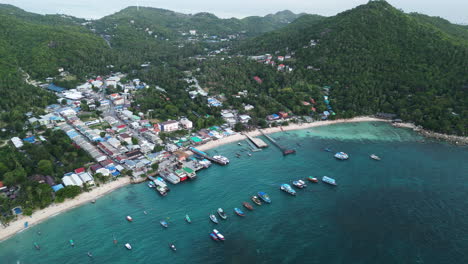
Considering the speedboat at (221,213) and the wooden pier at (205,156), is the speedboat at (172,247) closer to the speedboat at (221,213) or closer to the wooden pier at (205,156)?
the speedboat at (221,213)

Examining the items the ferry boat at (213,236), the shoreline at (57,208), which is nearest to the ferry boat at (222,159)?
the shoreline at (57,208)

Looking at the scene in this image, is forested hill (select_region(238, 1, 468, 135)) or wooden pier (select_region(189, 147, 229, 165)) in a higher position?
forested hill (select_region(238, 1, 468, 135))

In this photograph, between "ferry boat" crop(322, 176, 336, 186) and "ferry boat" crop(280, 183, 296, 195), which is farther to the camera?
"ferry boat" crop(322, 176, 336, 186)

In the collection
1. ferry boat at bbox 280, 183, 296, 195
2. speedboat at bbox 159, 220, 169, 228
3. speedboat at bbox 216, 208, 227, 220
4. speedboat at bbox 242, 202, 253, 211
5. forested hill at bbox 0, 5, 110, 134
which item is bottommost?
speedboat at bbox 159, 220, 169, 228

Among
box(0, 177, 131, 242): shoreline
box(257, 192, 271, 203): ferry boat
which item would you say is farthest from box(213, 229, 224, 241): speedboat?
box(0, 177, 131, 242): shoreline

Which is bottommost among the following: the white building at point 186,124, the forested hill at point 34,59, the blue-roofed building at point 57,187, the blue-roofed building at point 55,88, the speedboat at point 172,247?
the speedboat at point 172,247

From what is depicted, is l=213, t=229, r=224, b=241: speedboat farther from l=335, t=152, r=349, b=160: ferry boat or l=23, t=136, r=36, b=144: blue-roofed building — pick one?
l=23, t=136, r=36, b=144: blue-roofed building

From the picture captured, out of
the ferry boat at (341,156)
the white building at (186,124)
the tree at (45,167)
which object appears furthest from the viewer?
the white building at (186,124)
